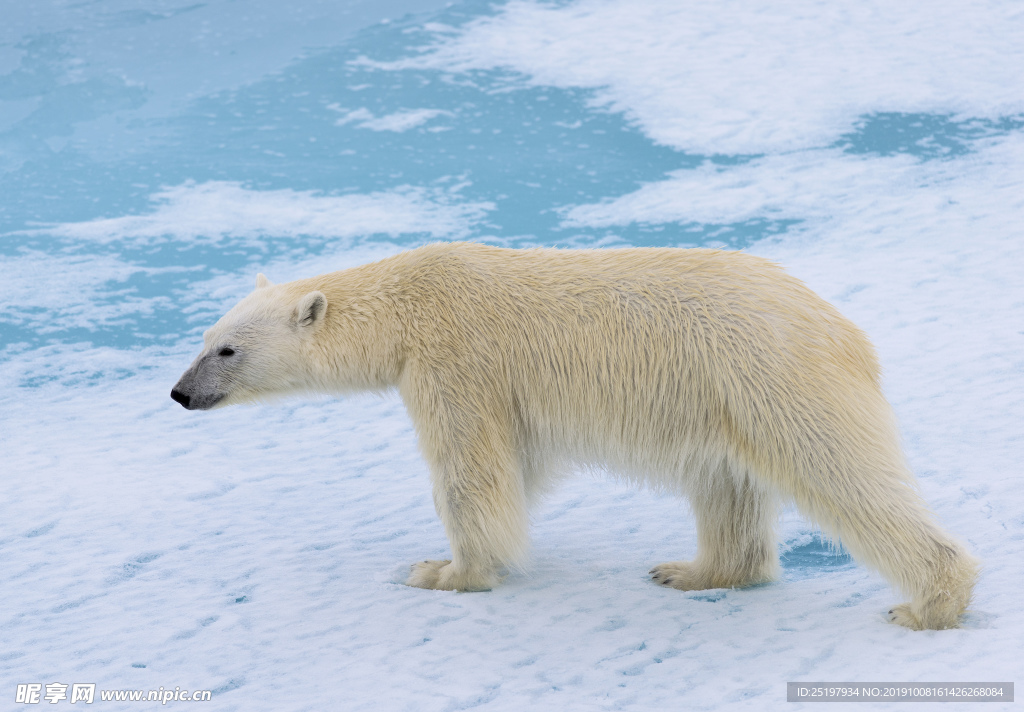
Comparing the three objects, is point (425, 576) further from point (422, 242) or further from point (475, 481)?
point (422, 242)

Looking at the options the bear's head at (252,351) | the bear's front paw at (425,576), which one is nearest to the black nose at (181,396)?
the bear's head at (252,351)

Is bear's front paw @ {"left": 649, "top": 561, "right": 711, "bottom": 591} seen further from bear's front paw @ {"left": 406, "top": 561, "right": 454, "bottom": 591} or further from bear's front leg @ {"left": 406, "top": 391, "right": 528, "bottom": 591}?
bear's front paw @ {"left": 406, "top": 561, "right": 454, "bottom": 591}

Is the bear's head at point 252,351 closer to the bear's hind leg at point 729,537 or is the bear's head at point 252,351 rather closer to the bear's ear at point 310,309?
the bear's ear at point 310,309

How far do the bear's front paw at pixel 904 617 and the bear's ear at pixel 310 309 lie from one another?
2139 millimetres

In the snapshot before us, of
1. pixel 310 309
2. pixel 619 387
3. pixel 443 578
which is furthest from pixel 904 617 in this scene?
pixel 310 309

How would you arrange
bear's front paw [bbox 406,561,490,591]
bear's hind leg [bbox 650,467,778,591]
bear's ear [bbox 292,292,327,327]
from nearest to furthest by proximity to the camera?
1. bear's hind leg [bbox 650,467,778,591]
2. bear's ear [bbox 292,292,327,327]
3. bear's front paw [bbox 406,561,490,591]

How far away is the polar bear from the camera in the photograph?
295 cm

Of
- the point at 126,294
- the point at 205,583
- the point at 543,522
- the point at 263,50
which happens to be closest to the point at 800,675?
the point at 543,522

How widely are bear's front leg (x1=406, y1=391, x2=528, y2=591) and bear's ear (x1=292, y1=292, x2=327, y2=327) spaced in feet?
1.59

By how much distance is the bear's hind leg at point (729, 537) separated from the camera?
3.38m

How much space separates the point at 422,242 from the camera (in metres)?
8.00

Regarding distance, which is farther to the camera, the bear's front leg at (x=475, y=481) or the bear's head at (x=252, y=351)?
the bear's head at (x=252, y=351)

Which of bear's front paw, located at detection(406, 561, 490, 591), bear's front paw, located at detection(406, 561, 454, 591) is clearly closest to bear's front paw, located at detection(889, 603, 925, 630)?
bear's front paw, located at detection(406, 561, 490, 591)

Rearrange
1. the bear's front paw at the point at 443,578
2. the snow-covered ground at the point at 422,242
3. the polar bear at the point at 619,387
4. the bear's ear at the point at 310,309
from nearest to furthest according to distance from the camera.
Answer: the polar bear at the point at 619,387
the snow-covered ground at the point at 422,242
the bear's ear at the point at 310,309
the bear's front paw at the point at 443,578
